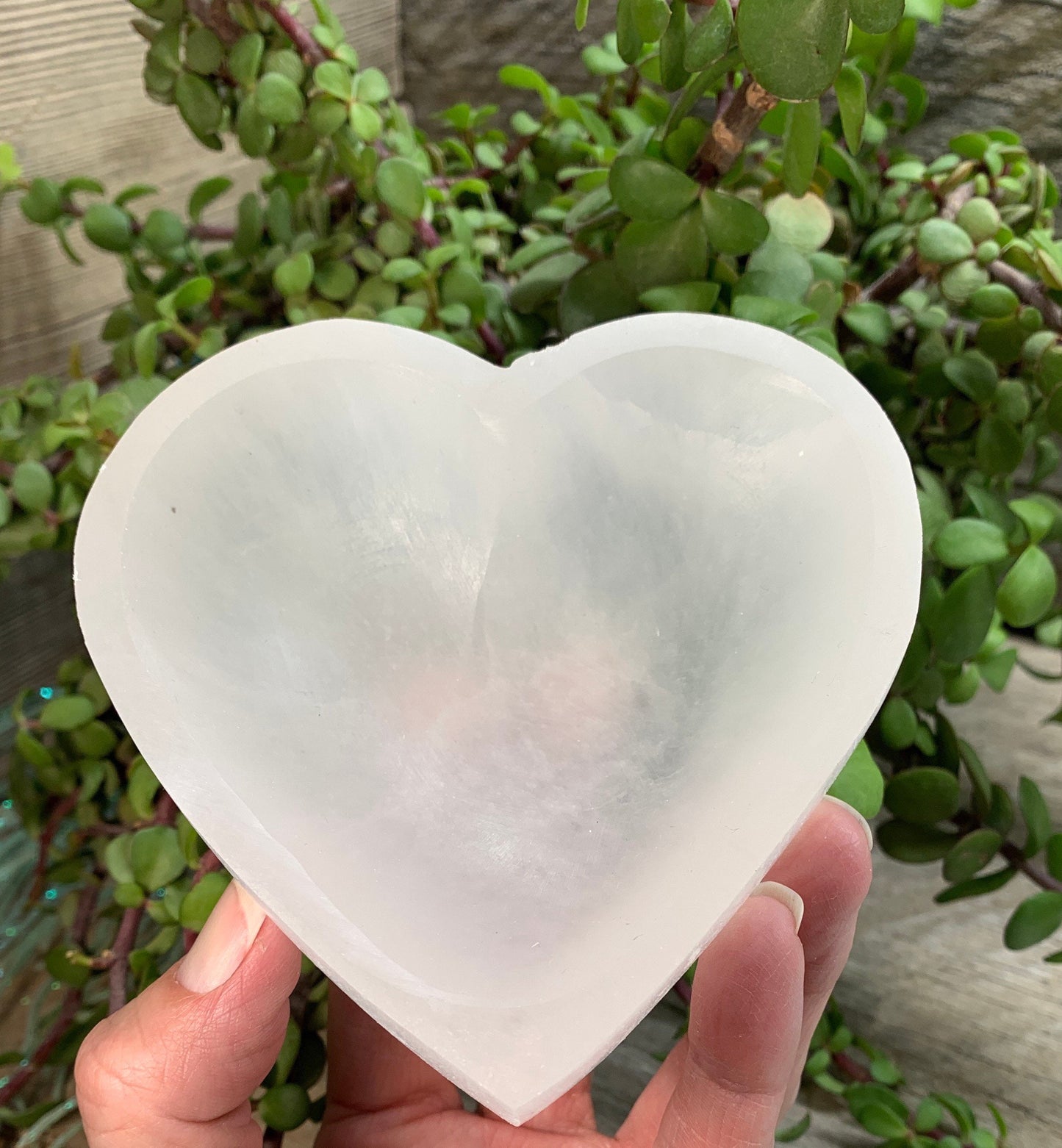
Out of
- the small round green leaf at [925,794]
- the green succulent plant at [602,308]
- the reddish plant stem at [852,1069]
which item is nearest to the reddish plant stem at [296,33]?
the green succulent plant at [602,308]

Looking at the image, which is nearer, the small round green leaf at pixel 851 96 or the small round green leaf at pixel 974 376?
the small round green leaf at pixel 851 96

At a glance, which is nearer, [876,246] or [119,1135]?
[119,1135]

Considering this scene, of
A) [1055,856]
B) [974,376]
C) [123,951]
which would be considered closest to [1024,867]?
[1055,856]

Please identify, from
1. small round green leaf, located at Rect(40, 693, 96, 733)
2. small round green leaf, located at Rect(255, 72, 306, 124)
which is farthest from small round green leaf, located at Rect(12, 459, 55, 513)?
small round green leaf, located at Rect(255, 72, 306, 124)

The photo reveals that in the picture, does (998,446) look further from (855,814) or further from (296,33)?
Answer: (296,33)

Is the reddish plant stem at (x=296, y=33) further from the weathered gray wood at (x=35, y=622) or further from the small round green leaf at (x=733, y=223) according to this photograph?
the weathered gray wood at (x=35, y=622)

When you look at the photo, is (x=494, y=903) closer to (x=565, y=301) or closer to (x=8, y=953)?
(x=565, y=301)

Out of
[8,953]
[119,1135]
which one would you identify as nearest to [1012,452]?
[119,1135]

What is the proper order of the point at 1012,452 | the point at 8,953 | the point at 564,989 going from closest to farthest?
→ 1. the point at 564,989
2. the point at 1012,452
3. the point at 8,953
